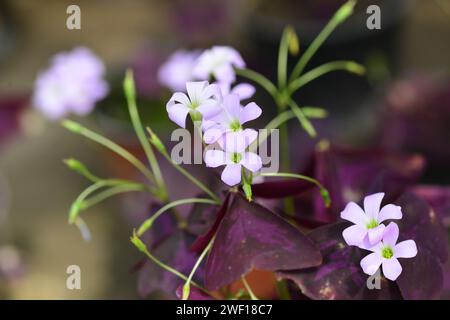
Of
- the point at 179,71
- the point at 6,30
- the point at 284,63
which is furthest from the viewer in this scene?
the point at 6,30

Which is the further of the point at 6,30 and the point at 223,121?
the point at 6,30

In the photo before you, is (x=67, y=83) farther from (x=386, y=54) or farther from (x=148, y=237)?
(x=386, y=54)

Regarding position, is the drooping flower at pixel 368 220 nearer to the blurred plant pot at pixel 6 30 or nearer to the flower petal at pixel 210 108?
the flower petal at pixel 210 108

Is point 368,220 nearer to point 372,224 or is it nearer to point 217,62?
point 372,224

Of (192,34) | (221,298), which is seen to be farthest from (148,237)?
(192,34)

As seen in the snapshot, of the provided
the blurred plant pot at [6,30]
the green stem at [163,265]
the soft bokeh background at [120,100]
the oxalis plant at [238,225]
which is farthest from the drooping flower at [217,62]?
the blurred plant pot at [6,30]

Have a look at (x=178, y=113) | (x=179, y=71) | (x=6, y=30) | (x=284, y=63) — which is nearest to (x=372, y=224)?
(x=178, y=113)

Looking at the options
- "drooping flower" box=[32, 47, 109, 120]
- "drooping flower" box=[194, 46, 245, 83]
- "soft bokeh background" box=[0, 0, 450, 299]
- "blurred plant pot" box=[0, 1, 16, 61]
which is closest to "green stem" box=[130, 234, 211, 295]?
"drooping flower" box=[194, 46, 245, 83]
